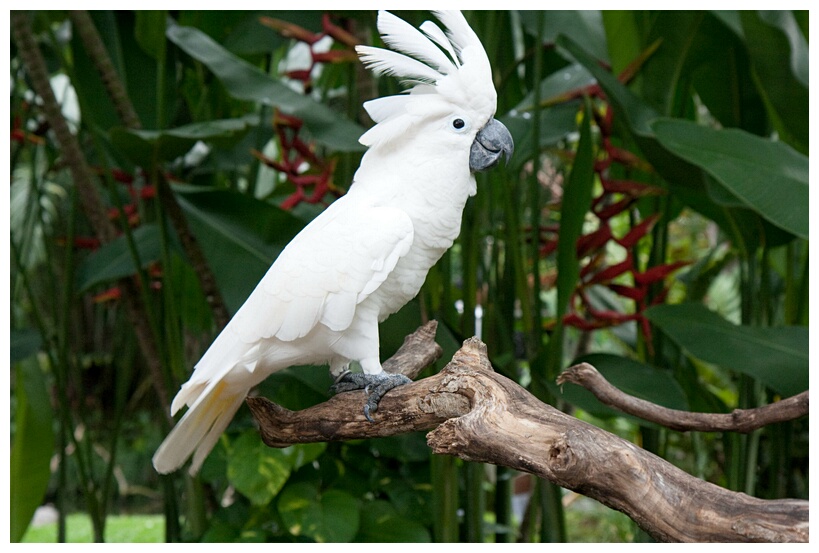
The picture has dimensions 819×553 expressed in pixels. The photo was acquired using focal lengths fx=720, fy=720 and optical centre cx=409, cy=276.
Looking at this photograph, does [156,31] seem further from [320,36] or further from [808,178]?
[808,178]

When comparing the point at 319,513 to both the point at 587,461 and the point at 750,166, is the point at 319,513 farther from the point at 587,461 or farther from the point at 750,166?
the point at 750,166

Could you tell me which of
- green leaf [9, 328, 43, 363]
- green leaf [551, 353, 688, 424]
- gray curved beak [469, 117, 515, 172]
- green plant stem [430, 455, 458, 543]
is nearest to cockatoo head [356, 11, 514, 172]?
gray curved beak [469, 117, 515, 172]

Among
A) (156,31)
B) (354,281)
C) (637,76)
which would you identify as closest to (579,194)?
(637,76)

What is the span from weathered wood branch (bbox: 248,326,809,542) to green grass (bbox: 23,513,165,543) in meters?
1.42

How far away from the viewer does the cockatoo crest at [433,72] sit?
0.77 metres

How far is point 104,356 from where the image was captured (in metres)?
3.03

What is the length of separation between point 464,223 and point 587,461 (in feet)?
2.05

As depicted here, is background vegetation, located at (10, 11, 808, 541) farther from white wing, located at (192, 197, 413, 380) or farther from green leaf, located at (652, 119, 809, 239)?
white wing, located at (192, 197, 413, 380)

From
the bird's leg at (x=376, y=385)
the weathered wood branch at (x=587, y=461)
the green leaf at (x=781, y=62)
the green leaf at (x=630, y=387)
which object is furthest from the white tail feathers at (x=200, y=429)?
the green leaf at (x=781, y=62)

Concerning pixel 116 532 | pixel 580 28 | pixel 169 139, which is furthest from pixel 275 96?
pixel 116 532

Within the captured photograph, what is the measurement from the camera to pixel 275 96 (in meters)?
1.13

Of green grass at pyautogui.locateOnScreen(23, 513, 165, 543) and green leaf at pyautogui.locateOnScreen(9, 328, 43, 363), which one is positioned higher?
green leaf at pyautogui.locateOnScreen(9, 328, 43, 363)

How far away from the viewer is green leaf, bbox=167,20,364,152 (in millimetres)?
1112
